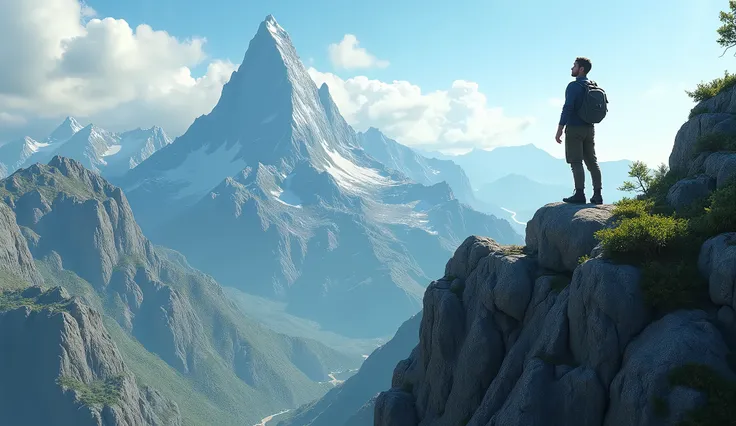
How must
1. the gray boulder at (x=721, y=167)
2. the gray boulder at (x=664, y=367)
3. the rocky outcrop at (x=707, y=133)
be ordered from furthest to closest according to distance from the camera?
the rocky outcrop at (x=707, y=133) < the gray boulder at (x=721, y=167) < the gray boulder at (x=664, y=367)

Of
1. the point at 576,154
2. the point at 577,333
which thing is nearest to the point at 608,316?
the point at 577,333

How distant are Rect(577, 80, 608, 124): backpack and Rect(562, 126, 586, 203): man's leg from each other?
0.79 metres

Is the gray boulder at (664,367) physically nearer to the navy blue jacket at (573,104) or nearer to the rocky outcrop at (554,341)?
the rocky outcrop at (554,341)

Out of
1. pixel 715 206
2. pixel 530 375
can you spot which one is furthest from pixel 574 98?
pixel 530 375

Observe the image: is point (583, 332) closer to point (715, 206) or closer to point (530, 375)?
point (530, 375)

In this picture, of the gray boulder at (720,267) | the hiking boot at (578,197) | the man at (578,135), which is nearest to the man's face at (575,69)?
the man at (578,135)

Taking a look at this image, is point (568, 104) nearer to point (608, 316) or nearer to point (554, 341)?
point (608, 316)

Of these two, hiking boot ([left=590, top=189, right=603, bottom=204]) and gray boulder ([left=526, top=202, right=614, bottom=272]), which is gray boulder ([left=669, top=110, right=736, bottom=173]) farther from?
gray boulder ([left=526, top=202, right=614, bottom=272])

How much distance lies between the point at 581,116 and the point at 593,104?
70 cm

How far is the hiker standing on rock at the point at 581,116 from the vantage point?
26.6 meters

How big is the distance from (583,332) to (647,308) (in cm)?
237

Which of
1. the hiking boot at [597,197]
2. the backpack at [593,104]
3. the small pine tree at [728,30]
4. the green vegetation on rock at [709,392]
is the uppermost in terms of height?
the small pine tree at [728,30]

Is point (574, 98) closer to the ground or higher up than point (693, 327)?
higher up

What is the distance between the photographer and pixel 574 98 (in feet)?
87.7
